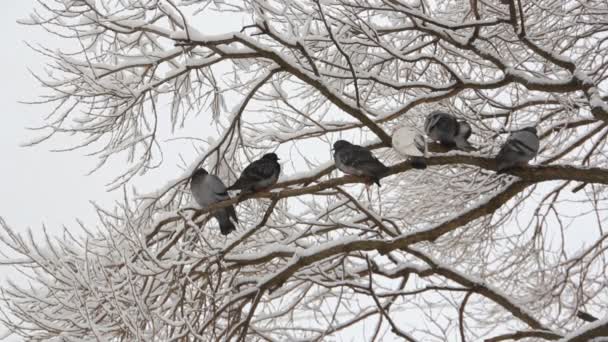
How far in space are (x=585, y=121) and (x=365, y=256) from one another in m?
2.72

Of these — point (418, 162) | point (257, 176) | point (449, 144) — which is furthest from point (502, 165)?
point (257, 176)

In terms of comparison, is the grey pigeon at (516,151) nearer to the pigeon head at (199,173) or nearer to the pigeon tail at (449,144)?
the pigeon tail at (449,144)

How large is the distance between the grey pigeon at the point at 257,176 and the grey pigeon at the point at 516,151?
1.70 m

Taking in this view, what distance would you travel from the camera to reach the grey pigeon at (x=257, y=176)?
5.97m

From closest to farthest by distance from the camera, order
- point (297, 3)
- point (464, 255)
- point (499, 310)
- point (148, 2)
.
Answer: point (148, 2) < point (297, 3) < point (464, 255) < point (499, 310)

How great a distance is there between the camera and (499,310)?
33.4ft

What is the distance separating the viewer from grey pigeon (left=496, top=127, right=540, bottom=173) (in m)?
5.29

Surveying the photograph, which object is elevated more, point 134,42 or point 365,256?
point 134,42

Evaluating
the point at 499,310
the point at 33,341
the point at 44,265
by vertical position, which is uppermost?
the point at 499,310

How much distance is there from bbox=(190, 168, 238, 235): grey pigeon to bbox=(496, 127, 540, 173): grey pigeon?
8.02 feet

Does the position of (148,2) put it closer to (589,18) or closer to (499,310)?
(589,18)

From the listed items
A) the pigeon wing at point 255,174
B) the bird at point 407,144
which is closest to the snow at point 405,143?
the bird at point 407,144

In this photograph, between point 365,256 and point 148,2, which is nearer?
point 365,256

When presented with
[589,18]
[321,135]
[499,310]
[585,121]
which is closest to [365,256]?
[321,135]
